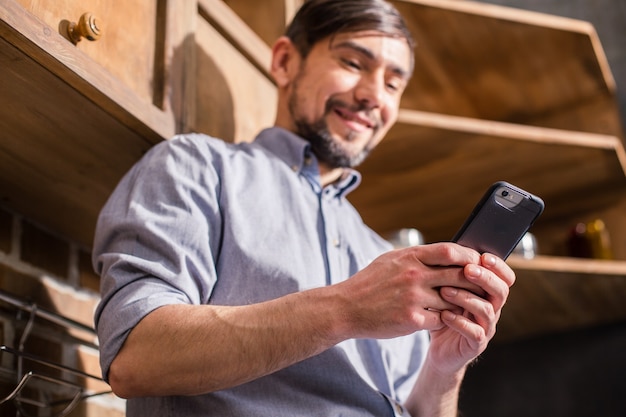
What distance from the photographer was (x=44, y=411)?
56.0 inches

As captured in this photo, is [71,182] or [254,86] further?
[254,86]

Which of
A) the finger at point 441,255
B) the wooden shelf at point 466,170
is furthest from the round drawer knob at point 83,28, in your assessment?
the wooden shelf at point 466,170

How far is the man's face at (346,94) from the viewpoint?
1546mm

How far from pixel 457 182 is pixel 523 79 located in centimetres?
49

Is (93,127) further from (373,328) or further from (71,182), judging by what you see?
(373,328)

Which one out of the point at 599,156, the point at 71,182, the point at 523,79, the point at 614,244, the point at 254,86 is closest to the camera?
the point at 71,182

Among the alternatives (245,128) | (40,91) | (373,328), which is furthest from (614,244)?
(40,91)

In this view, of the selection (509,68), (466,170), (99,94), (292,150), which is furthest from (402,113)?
(99,94)

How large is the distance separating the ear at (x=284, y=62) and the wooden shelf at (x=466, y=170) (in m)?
0.39

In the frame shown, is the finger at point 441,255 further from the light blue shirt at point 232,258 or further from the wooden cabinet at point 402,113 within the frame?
the wooden cabinet at point 402,113

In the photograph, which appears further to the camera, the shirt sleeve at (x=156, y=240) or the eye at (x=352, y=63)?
the eye at (x=352, y=63)

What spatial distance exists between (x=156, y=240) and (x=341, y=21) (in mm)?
680

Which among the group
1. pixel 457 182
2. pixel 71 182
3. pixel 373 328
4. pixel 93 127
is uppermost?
pixel 93 127

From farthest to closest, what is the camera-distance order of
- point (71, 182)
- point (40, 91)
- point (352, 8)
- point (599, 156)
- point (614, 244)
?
point (614, 244) < point (599, 156) < point (352, 8) < point (71, 182) < point (40, 91)
